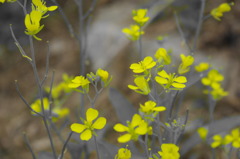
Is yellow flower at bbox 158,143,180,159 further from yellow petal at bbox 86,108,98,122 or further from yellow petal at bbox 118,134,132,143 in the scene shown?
yellow petal at bbox 86,108,98,122

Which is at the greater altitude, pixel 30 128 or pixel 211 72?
pixel 211 72

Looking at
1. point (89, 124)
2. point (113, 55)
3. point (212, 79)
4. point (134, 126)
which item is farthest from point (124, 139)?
point (113, 55)

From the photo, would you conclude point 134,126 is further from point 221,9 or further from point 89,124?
point 221,9

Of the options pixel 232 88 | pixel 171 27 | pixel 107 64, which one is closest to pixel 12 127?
pixel 107 64

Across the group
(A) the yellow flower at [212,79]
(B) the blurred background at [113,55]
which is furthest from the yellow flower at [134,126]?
(B) the blurred background at [113,55]

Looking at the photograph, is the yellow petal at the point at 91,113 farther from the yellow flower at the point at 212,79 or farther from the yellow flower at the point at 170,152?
the yellow flower at the point at 212,79

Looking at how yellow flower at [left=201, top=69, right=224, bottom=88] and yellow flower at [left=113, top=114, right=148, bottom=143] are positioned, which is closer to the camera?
yellow flower at [left=113, top=114, right=148, bottom=143]

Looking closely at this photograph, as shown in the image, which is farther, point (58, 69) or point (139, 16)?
point (58, 69)

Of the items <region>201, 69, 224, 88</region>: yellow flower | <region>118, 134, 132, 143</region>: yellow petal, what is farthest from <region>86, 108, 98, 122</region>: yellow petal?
<region>201, 69, 224, 88</region>: yellow flower

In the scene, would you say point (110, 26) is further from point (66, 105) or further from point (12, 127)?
point (12, 127)
